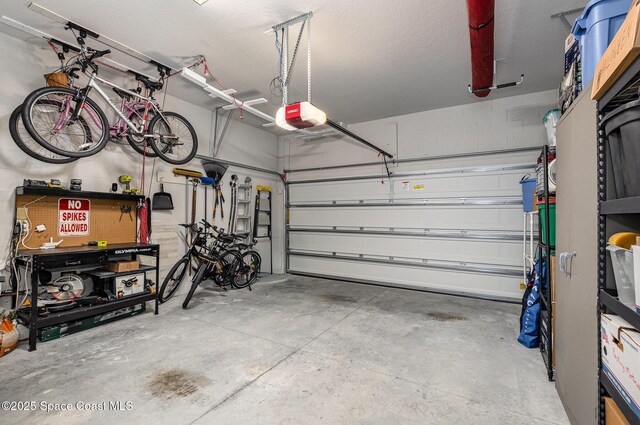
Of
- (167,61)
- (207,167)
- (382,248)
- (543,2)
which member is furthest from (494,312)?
(167,61)

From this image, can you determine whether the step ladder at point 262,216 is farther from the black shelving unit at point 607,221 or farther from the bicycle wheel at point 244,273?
the black shelving unit at point 607,221

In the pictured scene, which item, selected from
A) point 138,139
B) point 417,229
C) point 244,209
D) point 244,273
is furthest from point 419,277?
point 138,139

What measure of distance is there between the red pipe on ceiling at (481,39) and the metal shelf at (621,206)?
1556mm

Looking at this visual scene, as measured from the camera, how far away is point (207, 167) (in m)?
4.81

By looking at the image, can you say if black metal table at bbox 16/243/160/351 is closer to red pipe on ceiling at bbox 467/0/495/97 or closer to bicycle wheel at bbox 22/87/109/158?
bicycle wheel at bbox 22/87/109/158

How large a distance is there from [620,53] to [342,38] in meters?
2.46

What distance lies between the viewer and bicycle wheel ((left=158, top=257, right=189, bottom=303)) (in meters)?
3.92

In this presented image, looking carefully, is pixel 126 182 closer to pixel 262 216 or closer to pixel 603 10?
pixel 262 216

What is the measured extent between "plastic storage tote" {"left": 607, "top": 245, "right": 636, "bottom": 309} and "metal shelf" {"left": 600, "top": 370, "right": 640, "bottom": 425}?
341mm

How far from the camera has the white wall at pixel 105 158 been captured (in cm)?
282

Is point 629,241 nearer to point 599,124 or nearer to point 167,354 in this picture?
point 599,124

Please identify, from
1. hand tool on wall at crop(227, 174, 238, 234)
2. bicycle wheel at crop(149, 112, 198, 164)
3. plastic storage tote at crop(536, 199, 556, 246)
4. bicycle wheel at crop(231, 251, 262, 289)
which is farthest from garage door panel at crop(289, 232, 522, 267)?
bicycle wheel at crop(149, 112, 198, 164)

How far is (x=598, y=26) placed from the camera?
1.24 metres

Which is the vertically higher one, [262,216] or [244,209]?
[244,209]
